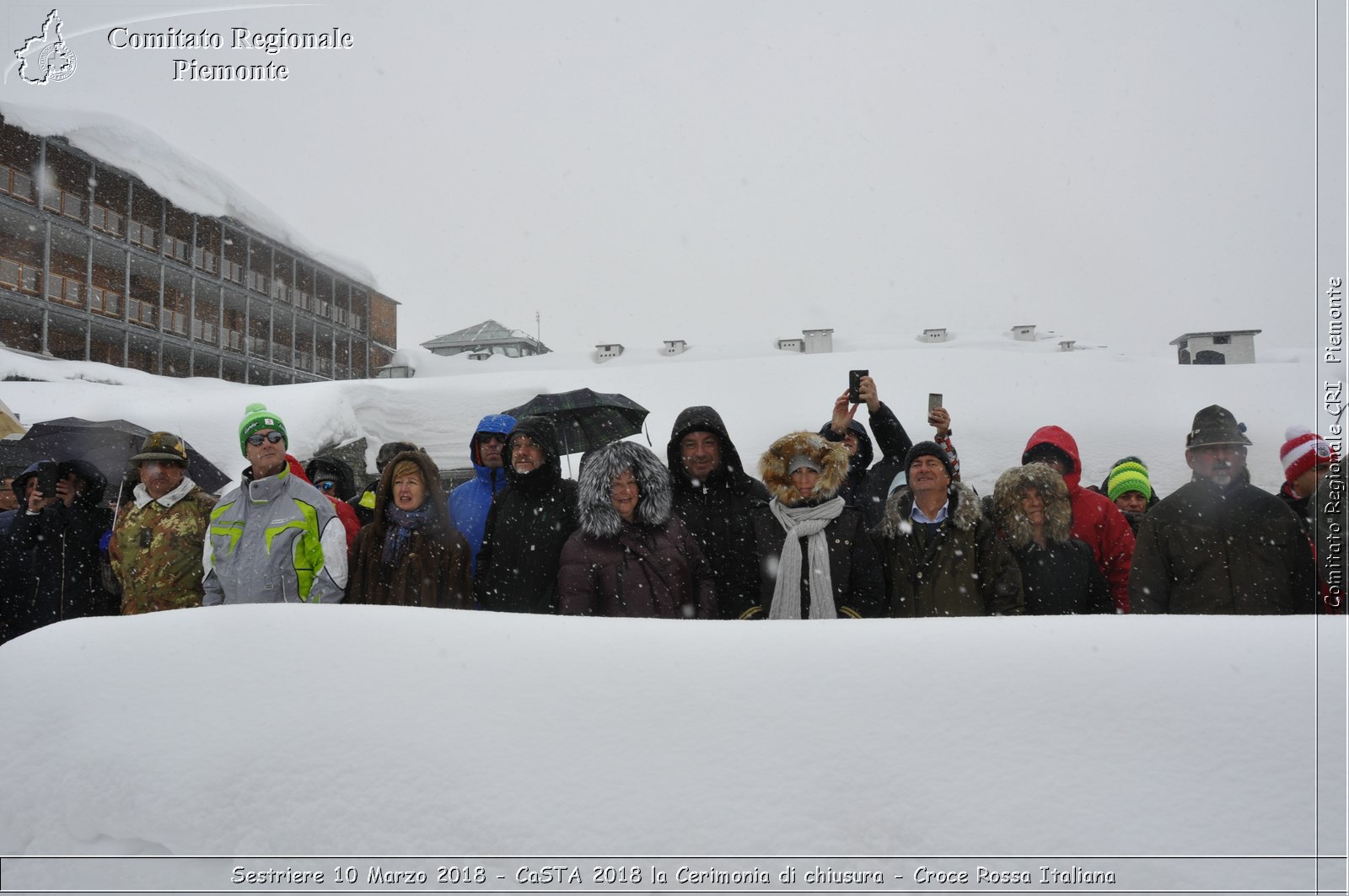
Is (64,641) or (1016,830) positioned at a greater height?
(64,641)

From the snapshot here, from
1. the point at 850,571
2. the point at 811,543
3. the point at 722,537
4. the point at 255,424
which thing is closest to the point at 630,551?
the point at 722,537

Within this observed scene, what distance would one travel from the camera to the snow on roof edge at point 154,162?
866 inches

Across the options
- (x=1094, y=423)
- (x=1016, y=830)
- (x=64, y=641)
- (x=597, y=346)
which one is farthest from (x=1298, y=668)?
(x=597, y=346)

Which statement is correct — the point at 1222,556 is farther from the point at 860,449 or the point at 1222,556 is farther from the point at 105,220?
the point at 105,220

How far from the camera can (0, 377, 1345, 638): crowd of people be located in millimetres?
2916

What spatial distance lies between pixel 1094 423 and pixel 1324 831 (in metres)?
16.3

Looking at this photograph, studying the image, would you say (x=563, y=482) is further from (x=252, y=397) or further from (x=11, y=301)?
(x=11, y=301)

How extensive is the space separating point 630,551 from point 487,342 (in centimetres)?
4358

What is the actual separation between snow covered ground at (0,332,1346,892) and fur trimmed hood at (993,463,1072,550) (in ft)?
5.94

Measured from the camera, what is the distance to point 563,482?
143 inches

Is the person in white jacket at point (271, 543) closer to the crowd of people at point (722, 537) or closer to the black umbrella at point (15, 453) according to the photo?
the crowd of people at point (722, 537)

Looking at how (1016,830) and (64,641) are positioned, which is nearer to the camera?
(1016,830)

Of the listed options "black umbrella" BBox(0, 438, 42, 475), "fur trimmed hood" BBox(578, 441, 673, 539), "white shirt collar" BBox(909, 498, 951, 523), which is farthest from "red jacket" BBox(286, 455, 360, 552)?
"black umbrella" BBox(0, 438, 42, 475)

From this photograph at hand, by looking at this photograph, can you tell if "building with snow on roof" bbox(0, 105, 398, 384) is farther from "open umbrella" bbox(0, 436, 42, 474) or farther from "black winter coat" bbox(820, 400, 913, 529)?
"black winter coat" bbox(820, 400, 913, 529)
